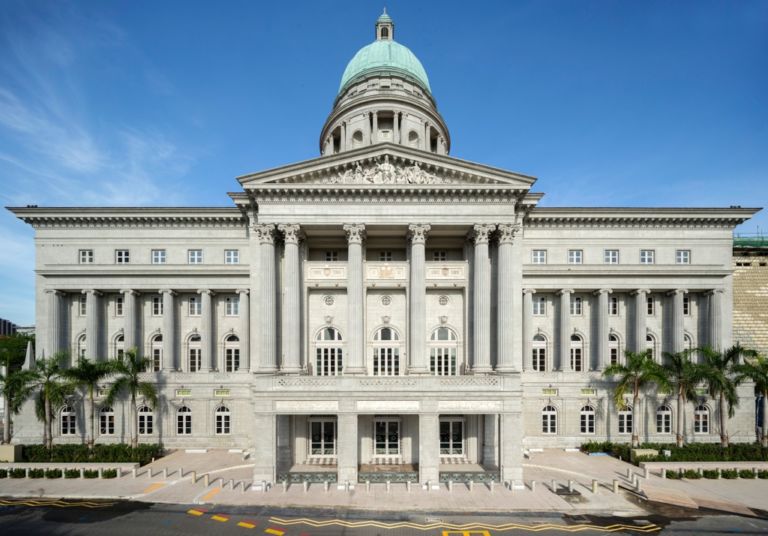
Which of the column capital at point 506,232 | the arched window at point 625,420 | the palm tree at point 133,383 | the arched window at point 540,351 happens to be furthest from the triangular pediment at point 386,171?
the arched window at point 625,420

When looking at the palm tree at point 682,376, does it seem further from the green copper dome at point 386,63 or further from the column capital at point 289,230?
the green copper dome at point 386,63

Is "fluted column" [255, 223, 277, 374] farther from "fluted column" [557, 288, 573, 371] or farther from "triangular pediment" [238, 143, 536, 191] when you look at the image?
"fluted column" [557, 288, 573, 371]

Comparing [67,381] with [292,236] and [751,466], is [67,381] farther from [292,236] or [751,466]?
[751,466]

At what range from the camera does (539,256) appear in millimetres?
32250

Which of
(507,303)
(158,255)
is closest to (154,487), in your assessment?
(158,255)

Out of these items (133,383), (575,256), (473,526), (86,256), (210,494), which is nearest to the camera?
(473,526)

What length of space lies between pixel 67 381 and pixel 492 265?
3350 centimetres

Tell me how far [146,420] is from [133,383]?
4760 mm

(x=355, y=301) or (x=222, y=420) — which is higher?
(x=355, y=301)

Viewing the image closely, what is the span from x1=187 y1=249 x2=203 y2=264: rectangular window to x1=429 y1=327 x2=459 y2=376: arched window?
20477mm

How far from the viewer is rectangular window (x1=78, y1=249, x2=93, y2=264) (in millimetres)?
31516

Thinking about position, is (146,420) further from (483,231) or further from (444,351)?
(483,231)

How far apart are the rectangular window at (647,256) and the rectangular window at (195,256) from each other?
37.7 metres

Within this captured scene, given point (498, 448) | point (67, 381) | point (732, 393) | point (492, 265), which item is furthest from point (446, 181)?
point (67, 381)
